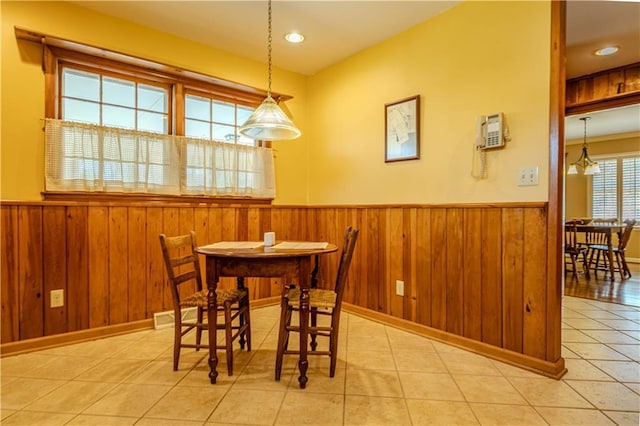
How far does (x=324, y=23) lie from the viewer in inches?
108

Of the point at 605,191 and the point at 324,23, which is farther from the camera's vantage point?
the point at 605,191

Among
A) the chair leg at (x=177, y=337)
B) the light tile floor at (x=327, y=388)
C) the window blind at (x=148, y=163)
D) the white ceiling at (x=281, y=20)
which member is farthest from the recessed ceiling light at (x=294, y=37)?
the light tile floor at (x=327, y=388)

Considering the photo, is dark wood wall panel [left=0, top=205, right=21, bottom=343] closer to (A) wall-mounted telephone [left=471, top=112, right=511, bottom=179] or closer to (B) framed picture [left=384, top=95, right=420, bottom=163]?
(B) framed picture [left=384, top=95, right=420, bottom=163]

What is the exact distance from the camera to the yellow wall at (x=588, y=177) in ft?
20.6

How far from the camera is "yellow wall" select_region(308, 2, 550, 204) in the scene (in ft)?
6.82

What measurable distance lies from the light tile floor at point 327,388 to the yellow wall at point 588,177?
5207 millimetres

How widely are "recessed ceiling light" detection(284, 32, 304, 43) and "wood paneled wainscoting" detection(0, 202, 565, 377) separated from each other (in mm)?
1631

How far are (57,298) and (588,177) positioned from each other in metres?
8.68

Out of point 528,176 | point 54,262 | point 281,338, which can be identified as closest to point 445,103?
point 528,176

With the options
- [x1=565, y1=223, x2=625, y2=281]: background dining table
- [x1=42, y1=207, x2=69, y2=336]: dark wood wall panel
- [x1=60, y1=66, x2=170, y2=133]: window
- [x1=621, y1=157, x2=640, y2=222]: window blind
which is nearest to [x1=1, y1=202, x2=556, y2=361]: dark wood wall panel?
[x1=42, y1=207, x2=69, y2=336]: dark wood wall panel

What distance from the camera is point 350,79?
3340 mm

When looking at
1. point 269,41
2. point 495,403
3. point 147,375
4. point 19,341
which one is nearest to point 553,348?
point 495,403

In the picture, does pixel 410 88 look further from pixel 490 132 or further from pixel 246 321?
pixel 246 321

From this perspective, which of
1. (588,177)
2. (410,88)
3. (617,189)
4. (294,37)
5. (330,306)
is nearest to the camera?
(330,306)
